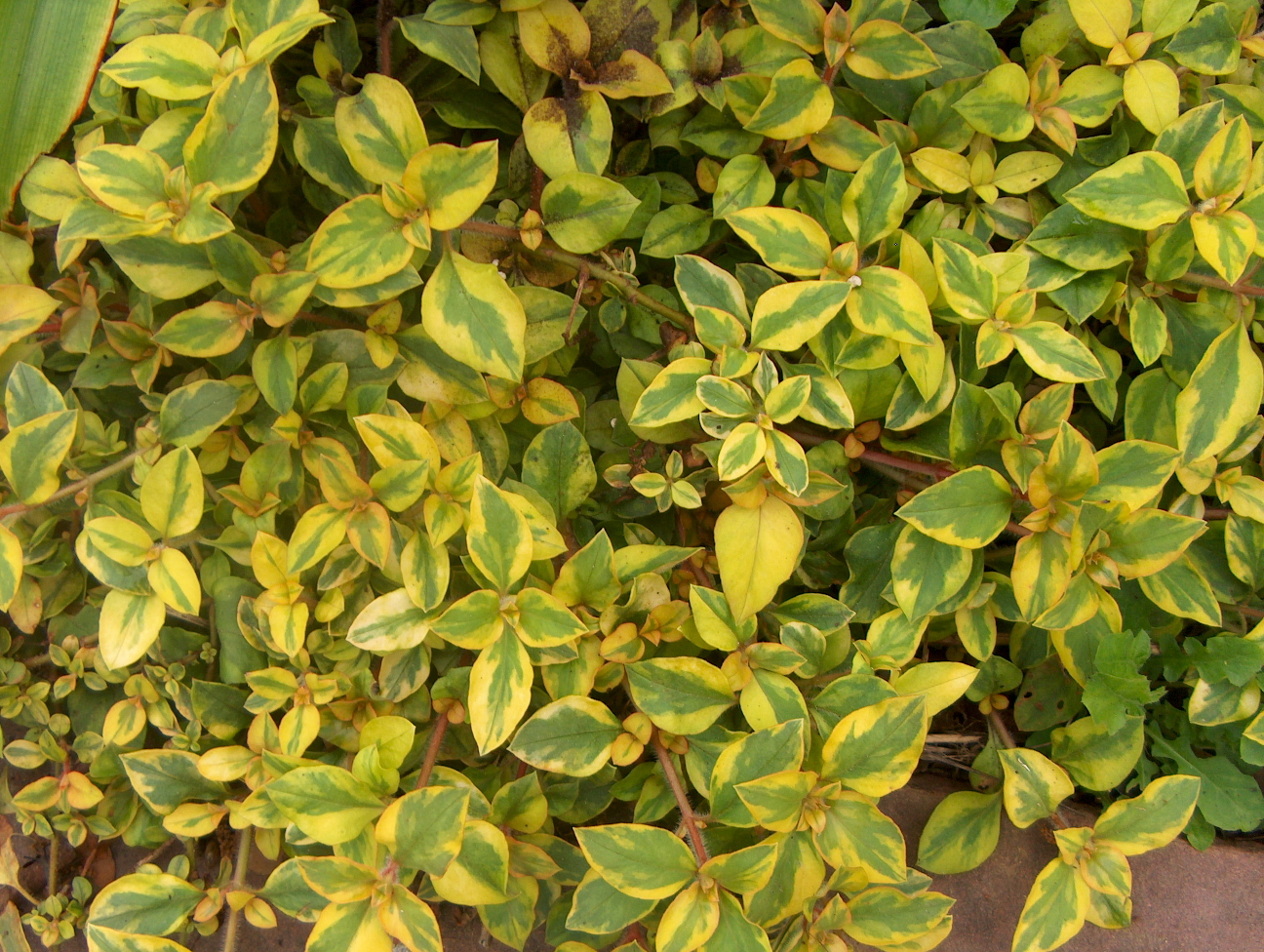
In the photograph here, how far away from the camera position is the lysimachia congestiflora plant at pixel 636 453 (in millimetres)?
1187

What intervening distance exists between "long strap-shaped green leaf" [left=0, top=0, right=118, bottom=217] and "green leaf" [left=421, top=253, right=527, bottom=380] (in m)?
0.62

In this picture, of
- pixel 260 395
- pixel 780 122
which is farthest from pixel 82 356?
pixel 780 122

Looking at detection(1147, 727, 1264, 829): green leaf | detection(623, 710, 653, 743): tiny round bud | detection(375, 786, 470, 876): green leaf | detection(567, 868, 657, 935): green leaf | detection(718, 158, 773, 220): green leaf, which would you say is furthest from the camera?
detection(1147, 727, 1264, 829): green leaf

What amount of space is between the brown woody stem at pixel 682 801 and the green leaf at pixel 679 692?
0.08 meters

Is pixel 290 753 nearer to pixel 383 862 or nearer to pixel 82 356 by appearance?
pixel 383 862

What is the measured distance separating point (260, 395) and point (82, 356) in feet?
1.23

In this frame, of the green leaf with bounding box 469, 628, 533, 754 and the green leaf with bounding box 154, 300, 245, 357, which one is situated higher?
the green leaf with bounding box 154, 300, 245, 357

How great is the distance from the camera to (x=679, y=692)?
1.27 m

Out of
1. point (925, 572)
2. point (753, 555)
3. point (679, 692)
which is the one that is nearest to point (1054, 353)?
point (925, 572)

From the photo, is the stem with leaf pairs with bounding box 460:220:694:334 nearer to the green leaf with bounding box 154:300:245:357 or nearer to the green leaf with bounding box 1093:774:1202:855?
the green leaf with bounding box 154:300:245:357

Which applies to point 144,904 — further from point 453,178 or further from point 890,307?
point 890,307

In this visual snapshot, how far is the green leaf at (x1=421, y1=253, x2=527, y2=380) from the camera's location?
3.87ft

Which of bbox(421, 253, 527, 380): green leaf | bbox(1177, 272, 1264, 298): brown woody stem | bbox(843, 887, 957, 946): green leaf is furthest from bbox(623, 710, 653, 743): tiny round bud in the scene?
bbox(1177, 272, 1264, 298): brown woody stem

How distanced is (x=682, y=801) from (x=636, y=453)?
547 millimetres
